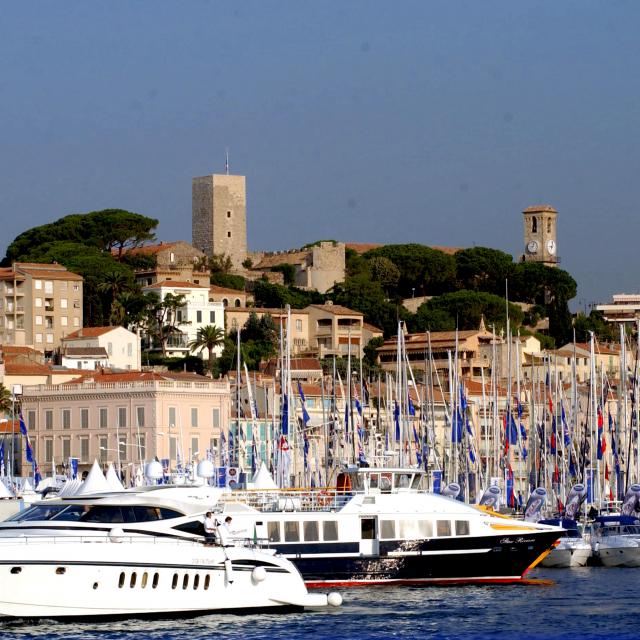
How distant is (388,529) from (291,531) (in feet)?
7.79

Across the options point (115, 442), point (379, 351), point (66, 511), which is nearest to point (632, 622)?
point (66, 511)

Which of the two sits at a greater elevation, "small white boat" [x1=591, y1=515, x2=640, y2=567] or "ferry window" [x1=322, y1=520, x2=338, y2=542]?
"ferry window" [x1=322, y1=520, x2=338, y2=542]

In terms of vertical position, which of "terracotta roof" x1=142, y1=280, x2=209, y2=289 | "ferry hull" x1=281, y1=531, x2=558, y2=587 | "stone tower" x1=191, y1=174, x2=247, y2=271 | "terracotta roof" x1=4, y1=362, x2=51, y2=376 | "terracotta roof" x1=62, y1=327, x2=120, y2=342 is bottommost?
"ferry hull" x1=281, y1=531, x2=558, y2=587

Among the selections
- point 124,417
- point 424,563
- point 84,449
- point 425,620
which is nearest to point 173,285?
point 124,417

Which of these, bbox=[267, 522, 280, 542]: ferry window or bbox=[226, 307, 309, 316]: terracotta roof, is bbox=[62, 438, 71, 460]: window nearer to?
bbox=[226, 307, 309, 316]: terracotta roof

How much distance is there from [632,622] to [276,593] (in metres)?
7.82

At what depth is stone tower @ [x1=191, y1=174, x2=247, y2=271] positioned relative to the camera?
18188 centimetres

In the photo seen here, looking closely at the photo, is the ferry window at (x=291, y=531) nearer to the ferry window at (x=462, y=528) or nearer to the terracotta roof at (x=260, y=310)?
the ferry window at (x=462, y=528)

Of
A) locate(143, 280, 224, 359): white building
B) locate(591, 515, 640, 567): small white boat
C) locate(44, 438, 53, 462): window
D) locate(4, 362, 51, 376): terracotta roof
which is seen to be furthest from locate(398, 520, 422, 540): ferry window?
locate(143, 280, 224, 359): white building

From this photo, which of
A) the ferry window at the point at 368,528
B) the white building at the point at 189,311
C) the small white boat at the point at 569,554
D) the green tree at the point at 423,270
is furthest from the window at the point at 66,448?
the green tree at the point at 423,270

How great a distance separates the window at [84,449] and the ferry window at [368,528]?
52.1 meters

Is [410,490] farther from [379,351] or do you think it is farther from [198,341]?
[379,351]

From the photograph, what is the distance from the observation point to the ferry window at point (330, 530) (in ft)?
151

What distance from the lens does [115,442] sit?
96688mm
